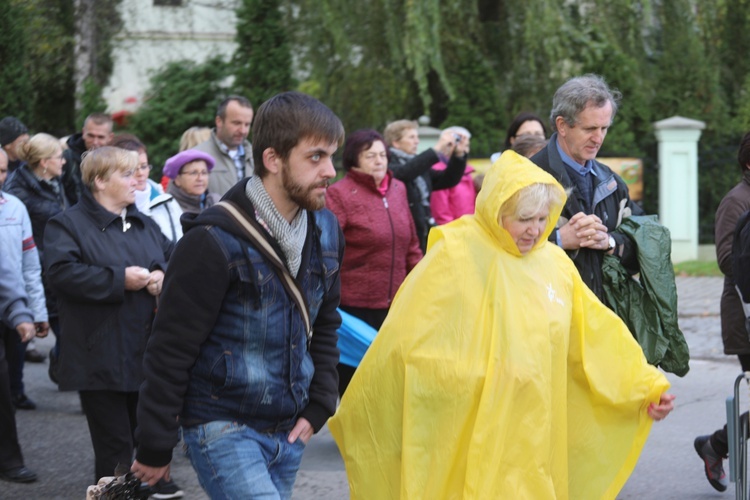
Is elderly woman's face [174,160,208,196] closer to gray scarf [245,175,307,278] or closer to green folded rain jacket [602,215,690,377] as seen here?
green folded rain jacket [602,215,690,377]

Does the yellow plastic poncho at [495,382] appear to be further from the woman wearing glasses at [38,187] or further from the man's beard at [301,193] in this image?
the woman wearing glasses at [38,187]

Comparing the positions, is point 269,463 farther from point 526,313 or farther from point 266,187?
point 526,313

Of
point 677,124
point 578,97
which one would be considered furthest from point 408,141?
point 677,124

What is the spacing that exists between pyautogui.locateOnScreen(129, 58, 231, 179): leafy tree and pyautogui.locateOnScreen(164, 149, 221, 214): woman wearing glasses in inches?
402

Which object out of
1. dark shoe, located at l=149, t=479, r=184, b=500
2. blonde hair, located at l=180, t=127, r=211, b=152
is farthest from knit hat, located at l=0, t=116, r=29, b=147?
dark shoe, located at l=149, t=479, r=184, b=500

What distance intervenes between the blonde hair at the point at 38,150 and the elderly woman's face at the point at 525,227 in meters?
4.79

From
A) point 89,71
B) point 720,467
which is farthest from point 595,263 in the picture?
point 89,71

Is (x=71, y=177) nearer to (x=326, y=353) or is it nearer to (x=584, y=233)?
(x=584, y=233)

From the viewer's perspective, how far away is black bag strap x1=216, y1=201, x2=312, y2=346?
3.32 m

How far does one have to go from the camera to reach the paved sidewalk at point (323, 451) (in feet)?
20.2

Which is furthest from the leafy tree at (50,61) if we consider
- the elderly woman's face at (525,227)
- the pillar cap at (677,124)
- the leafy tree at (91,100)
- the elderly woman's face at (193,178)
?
the elderly woman's face at (525,227)

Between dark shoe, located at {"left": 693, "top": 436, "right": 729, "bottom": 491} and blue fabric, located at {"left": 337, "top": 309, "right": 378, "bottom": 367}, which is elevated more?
blue fabric, located at {"left": 337, "top": 309, "right": 378, "bottom": 367}

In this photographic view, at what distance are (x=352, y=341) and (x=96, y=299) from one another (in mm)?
1891

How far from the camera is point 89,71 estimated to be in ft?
63.8
